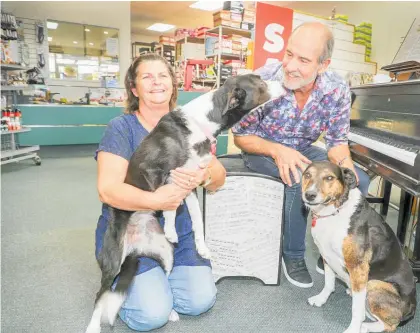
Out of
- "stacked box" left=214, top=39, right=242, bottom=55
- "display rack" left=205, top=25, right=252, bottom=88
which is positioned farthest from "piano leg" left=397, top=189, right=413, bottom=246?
"stacked box" left=214, top=39, right=242, bottom=55

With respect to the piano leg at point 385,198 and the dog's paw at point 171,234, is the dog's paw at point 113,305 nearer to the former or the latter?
the dog's paw at point 171,234

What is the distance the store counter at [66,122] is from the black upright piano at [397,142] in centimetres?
332

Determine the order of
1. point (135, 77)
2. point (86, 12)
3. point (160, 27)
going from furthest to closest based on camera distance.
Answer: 1. point (160, 27)
2. point (86, 12)
3. point (135, 77)

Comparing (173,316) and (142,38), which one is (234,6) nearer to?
(173,316)

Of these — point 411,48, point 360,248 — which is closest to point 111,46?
point 411,48

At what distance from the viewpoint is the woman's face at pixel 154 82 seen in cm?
165

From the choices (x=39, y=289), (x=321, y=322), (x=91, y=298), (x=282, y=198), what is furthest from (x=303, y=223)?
(x=39, y=289)

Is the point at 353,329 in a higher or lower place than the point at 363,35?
lower

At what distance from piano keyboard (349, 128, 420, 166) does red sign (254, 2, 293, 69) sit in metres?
2.21

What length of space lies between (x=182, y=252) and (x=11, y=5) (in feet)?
24.5

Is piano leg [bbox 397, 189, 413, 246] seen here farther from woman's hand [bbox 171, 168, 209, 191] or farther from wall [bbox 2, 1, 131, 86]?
wall [bbox 2, 1, 131, 86]

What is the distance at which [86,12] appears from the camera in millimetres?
7867

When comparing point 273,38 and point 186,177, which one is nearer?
point 186,177

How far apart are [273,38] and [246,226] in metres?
3.35
